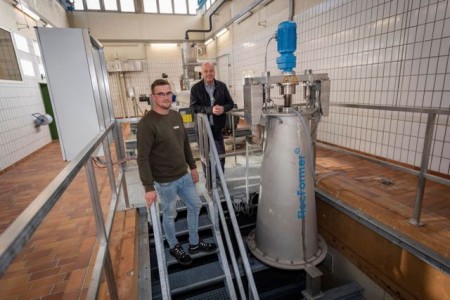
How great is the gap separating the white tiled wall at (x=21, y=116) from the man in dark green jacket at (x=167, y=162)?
3323 millimetres

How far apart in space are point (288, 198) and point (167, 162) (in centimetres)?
101

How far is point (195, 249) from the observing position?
2.50 m

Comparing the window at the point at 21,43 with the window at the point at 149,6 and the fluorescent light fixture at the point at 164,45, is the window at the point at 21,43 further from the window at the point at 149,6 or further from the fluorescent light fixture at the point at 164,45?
the fluorescent light fixture at the point at 164,45

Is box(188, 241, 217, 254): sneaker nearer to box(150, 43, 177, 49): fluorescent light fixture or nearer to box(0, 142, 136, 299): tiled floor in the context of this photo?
box(0, 142, 136, 299): tiled floor

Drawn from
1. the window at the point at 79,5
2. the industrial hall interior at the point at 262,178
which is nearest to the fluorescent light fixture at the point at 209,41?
the window at the point at 79,5

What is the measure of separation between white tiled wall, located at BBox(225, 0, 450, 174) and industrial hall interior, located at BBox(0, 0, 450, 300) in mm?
17

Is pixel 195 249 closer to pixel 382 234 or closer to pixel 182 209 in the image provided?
pixel 182 209

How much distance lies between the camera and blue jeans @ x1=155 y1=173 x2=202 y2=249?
7.32 feet

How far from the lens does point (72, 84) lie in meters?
3.32

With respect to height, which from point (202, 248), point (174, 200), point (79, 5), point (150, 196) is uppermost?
point (79, 5)

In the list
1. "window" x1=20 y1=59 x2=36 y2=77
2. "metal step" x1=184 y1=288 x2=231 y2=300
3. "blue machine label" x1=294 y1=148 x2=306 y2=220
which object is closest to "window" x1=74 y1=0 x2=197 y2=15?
"window" x1=20 y1=59 x2=36 y2=77

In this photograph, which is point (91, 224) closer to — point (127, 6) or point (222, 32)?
point (222, 32)

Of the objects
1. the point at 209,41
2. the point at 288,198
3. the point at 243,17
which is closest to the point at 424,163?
the point at 288,198

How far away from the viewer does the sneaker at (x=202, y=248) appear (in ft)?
8.15
